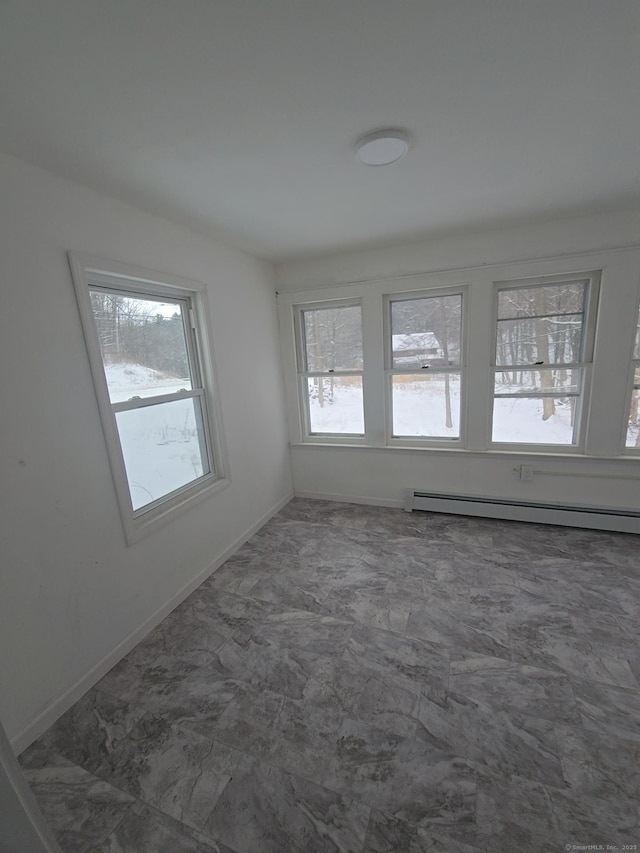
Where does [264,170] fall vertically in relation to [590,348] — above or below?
above

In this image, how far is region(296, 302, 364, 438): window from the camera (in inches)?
134

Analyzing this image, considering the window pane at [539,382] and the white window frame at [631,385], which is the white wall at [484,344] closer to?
the white window frame at [631,385]

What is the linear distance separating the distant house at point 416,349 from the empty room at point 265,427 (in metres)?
0.03

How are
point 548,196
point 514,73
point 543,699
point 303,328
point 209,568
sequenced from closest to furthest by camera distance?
point 514,73, point 543,699, point 548,196, point 209,568, point 303,328

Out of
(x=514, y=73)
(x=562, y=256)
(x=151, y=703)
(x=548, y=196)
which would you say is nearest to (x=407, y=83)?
(x=514, y=73)

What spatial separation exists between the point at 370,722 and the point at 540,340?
9.53ft

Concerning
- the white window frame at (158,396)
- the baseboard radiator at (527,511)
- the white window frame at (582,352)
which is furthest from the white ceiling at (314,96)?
the baseboard radiator at (527,511)

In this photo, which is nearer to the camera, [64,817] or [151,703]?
[64,817]

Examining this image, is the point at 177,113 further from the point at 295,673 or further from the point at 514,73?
the point at 295,673

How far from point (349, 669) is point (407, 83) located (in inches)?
96.0

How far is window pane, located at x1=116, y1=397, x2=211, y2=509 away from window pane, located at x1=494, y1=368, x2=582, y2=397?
2.54 m

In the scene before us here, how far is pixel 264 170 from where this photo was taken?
167cm

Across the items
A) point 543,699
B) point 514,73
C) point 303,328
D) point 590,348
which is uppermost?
point 514,73

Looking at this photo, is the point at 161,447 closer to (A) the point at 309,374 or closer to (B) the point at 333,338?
(A) the point at 309,374
